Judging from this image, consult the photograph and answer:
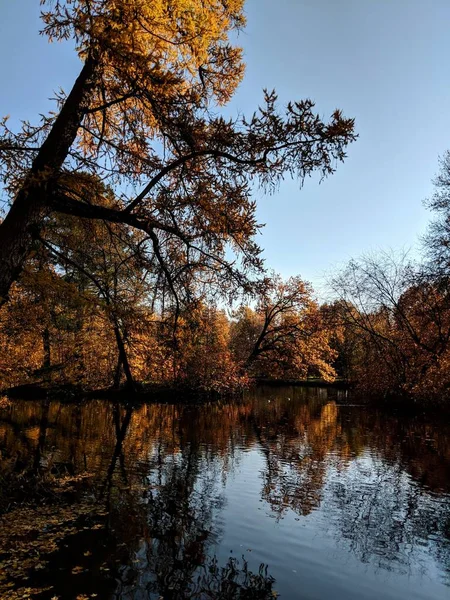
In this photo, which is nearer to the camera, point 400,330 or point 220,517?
point 220,517

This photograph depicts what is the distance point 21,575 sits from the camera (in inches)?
200

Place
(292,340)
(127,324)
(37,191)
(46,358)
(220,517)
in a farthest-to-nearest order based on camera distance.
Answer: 1. (292,340)
2. (46,358)
3. (220,517)
4. (127,324)
5. (37,191)

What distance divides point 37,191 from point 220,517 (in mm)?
6300

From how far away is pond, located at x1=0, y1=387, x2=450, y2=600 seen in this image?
214 inches

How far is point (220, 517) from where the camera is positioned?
777cm

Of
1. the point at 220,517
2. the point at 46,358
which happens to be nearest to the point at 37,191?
the point at 220,517

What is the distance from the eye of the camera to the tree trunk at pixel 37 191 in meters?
5.35

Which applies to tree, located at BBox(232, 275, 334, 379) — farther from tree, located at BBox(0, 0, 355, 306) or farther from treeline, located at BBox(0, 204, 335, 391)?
tree, located at BBox(0, 0, 355, 306)

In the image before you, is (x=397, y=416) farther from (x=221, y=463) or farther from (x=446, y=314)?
(x=221, y=463)

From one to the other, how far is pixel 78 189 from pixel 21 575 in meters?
4.94

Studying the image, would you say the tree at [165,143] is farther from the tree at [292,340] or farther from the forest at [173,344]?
the tree at [292,340]

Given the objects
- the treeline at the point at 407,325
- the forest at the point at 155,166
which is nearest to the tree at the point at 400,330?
the treeline at the point at 407,325

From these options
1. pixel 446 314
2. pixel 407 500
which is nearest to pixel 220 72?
pixel 407 500

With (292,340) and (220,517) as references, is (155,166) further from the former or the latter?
(292,340)
